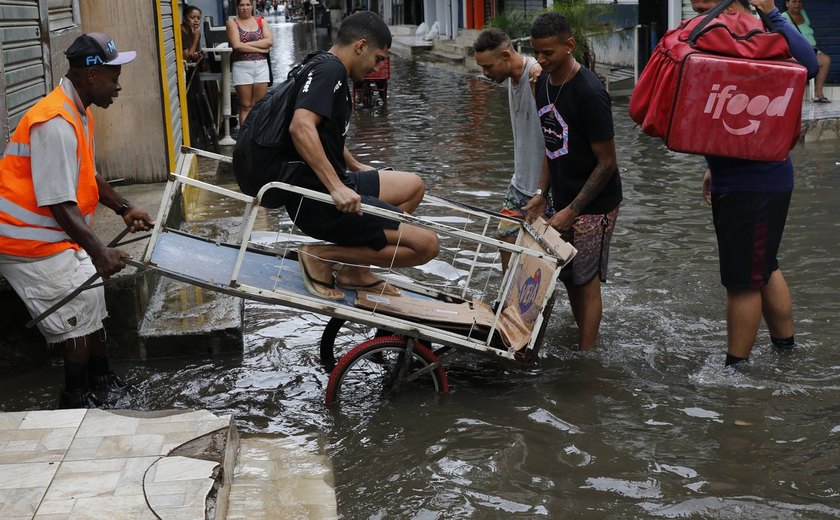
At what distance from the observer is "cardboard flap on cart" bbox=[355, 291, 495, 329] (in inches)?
187

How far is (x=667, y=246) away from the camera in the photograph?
25.0ft

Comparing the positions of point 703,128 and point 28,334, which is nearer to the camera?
point 703,128

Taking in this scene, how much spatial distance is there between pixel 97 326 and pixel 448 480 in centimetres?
185

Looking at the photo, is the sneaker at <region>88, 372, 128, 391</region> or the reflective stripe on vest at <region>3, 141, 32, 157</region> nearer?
the reflective stripe on vest at <region>3, 141, 32, 157</region>

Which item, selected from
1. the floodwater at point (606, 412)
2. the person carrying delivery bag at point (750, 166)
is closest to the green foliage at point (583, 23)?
the floodwater at point (606, 412)

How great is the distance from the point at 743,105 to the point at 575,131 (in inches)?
35.3

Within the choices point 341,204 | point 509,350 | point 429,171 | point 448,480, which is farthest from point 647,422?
point 429,171

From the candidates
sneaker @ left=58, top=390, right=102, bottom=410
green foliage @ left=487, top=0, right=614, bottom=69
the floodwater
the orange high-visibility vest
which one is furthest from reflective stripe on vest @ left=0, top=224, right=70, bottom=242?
green foliage @ left=487, top=0, right=614, bottom=69

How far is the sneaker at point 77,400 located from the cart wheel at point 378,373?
111cm

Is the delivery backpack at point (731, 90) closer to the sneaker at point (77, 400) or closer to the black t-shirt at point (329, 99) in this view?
the black t-shirt at point (329, 99)

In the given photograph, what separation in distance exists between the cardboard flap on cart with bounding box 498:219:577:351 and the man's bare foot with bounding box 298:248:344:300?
2.74 ft

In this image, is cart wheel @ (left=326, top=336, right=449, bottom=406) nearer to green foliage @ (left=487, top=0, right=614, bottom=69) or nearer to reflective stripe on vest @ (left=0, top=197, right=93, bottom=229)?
reflective stripe on vest @ (left=0, top=197, right=93, bottom=229)

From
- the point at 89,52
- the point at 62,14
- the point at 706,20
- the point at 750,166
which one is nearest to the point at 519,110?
the point at 706,20

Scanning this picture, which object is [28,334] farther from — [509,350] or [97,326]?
[509,350]
